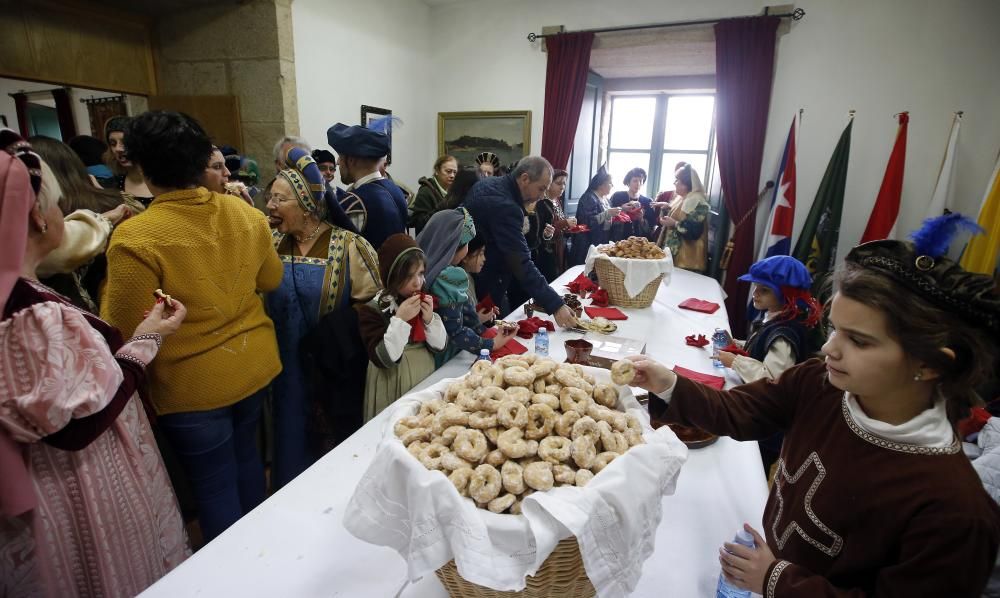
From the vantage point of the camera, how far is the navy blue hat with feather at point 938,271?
2.69 feet

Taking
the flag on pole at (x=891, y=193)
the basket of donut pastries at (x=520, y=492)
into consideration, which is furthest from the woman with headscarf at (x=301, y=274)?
the flag on pole at (x=891, y=193)

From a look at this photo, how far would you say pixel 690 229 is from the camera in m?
4.66

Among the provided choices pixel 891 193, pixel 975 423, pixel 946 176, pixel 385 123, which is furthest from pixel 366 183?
pixel 946 176

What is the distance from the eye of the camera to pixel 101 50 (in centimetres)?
371

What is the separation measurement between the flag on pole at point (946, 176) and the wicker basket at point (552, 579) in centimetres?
514

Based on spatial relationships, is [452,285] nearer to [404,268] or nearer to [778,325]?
[404,268]

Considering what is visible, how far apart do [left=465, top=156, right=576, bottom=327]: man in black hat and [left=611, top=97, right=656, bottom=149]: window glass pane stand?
4766mm

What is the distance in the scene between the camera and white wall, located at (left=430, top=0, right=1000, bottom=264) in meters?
4.09

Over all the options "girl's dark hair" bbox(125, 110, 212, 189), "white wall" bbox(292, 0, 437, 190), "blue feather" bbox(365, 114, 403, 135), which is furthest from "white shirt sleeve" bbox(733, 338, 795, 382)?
"white wall" bbox(292, 0, 437, 190)

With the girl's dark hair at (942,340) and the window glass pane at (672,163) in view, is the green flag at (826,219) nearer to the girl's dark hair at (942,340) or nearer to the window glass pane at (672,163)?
the window glass pane at (672,163)

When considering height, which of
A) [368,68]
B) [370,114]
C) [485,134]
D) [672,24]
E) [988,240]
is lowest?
[988,240]

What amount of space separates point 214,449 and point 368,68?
4690 millimetres

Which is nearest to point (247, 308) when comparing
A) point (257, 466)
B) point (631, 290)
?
point (257, 466)

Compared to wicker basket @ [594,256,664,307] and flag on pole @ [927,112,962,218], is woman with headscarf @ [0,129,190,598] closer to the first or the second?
wicker basket @ [594,256,664,307]
